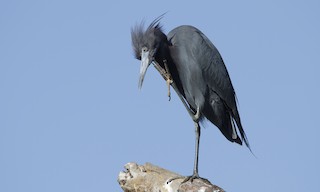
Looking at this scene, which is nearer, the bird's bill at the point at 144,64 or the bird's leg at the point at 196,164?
the bird's leg at the point at 196,164

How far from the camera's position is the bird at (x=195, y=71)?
7793mm

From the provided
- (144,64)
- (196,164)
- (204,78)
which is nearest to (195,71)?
(204,78)

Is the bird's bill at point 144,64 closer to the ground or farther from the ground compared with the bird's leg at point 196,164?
farther from the ground

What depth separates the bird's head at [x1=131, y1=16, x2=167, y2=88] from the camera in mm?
7676

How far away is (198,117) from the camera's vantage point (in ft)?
25.7

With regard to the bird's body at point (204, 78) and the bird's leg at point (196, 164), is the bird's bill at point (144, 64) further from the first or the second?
the bird's leg at point (196, 164)

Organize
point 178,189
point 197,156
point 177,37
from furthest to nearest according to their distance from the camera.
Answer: point 177,37
point 197,156
point 178,189

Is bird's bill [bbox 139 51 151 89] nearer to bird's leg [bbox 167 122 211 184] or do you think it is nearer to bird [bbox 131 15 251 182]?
bird [bbox 131 15 251 182]

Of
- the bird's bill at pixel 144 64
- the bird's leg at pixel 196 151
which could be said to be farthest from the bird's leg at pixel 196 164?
the bird's bill at pixel 144 64

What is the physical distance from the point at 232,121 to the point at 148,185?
2.55 meters

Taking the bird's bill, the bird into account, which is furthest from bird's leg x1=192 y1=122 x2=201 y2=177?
the bird's bill

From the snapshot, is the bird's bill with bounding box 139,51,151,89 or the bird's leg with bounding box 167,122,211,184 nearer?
the bird's leg with bounding box 167,122,211,184

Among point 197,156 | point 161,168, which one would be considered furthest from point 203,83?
point 161,168

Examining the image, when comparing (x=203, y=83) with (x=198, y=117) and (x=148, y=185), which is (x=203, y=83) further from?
(x=148, y=185)
